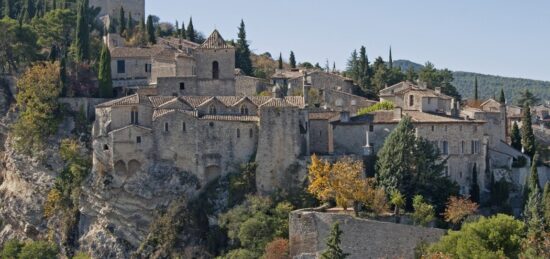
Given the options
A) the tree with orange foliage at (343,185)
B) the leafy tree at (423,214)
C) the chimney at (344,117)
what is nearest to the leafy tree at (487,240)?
the leafy tree at (423,214)

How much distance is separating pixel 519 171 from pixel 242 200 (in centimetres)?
1768

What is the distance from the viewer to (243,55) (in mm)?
85688

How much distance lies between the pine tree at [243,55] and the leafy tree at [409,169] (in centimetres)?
2552

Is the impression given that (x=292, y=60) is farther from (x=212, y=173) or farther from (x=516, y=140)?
(x=212, y=173)

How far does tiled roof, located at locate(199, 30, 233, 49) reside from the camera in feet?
223

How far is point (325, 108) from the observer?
68.4m

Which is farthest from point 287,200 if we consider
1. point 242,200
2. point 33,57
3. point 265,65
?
Result: point 265,65

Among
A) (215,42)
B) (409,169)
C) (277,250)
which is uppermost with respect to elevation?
(215,42)

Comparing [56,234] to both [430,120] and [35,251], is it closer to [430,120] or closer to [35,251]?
[35,251]

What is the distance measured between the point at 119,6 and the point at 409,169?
1802 inches

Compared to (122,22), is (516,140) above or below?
below

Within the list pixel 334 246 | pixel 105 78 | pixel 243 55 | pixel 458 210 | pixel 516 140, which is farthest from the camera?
pixel 243 55

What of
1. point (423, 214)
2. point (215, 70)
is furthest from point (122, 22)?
point (423, 214)

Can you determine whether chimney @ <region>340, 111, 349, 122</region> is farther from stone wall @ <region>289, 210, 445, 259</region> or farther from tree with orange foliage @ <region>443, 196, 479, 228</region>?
stone wall @ <region>289, 210, 445, 259</region>
